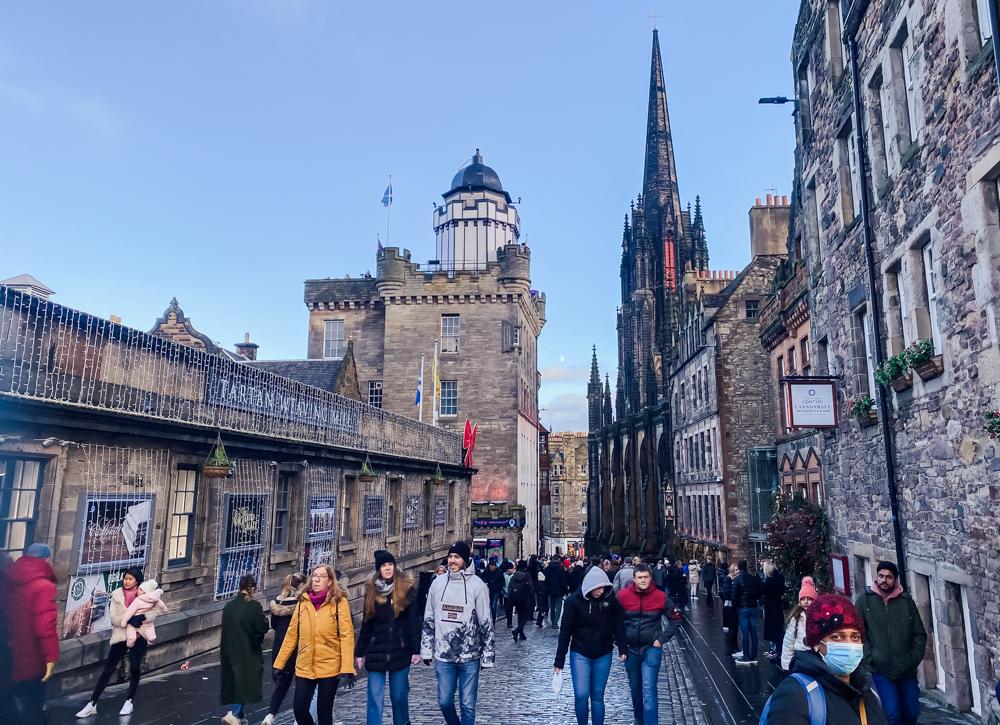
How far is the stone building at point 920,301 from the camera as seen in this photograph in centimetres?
796

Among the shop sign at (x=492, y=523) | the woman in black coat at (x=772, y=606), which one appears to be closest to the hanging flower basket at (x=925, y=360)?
the woman in black coat at (x=772, y=606)

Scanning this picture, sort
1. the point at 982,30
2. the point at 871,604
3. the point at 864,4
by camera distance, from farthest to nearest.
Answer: the point at 864,4, the point at 982,30, the point at 871,604

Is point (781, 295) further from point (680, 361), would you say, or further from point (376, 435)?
point (680, 361)

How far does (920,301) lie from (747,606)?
5.22 m

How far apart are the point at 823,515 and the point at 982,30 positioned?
10.5 m

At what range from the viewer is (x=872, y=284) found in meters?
11.4

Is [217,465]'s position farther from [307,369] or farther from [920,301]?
[307,369]

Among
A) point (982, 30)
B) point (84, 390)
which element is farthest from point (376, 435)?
point (982, 30)

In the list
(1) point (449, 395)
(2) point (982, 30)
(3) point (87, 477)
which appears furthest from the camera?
(1) point (449, 395)

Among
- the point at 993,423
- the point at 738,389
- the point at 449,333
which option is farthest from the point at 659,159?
the point at 993,423

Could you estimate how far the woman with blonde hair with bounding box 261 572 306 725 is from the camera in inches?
283

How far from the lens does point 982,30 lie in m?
7.96

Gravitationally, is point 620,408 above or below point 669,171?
below

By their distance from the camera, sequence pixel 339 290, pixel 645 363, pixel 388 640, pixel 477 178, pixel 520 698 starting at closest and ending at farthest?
pixel 388 640 < pixel 520 698 < pixel 339 290 < pixel 477 178 < pixel 645 363
